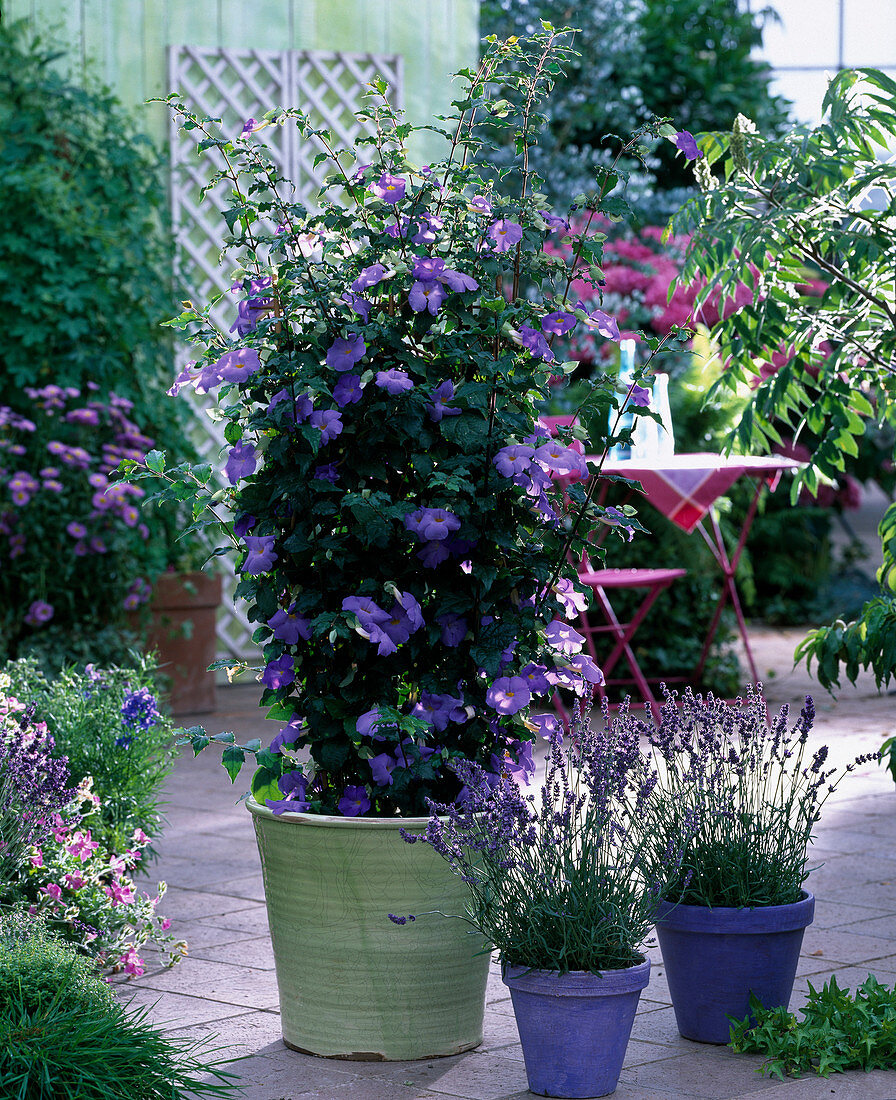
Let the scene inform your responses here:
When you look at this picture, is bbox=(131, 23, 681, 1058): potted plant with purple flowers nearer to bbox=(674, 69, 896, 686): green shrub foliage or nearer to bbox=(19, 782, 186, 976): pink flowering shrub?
bbox=(674, 69, 896, 686): green shrub foliage

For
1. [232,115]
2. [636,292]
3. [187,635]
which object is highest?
[232,115]

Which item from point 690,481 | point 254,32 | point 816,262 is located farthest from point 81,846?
point 254,32

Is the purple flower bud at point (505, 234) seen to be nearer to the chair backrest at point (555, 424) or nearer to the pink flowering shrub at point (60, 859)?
the chair backrest at point (555, 424)

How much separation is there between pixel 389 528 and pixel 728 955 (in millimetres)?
912

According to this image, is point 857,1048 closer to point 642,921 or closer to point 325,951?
point 642,921

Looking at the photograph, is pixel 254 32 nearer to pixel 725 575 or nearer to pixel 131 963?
pixel 725 575

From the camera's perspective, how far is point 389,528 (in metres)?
2.48

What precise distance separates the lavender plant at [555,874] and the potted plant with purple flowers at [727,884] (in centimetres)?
13

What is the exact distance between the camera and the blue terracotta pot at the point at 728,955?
8.24ft

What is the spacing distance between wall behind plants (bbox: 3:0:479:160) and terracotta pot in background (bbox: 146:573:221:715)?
6.77 feet

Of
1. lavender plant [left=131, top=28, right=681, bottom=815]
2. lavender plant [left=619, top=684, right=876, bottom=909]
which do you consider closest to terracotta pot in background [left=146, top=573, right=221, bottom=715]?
lavender plant [left=131, top=28, right=681, bottom=815]

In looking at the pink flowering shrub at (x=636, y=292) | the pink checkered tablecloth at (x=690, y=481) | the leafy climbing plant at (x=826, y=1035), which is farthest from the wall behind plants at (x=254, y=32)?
the leafy climbing plant at (x=826, y=1035)

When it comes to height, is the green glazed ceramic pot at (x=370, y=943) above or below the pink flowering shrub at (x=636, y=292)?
below

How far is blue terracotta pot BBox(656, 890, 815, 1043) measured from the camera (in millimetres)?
2512
